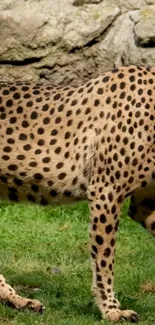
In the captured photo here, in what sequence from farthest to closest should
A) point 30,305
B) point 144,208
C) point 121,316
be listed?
1. point 144,208
2. point 30,305
3. point 121,316

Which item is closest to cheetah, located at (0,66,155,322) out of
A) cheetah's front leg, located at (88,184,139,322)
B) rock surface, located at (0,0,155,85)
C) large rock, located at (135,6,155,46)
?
cheetah's front leg, located at (88,184,139,322)

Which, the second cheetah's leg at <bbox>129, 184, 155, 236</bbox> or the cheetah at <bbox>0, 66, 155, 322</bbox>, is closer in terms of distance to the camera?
the cheetah at <bbox>0, 66, 155, 322</bbox>

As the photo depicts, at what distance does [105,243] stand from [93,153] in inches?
21.5

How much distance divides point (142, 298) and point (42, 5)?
3.93 m

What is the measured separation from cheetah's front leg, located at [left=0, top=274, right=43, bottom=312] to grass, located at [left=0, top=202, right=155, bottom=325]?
6 centimetres

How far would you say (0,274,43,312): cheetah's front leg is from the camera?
20.5 feet

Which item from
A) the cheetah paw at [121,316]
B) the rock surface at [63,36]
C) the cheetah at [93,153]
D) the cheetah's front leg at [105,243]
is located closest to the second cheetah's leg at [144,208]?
the cheetah at [93,153]

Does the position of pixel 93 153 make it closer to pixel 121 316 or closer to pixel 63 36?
pixel 121 316

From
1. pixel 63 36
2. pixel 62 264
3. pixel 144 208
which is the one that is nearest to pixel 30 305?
pixel 144 208

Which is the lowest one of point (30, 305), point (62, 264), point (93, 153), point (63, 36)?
point (62, 264)

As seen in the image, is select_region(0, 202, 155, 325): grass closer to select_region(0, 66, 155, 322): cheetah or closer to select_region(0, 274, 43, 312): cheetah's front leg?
select_region(0, 274, 43, 312): cheetah's front leg

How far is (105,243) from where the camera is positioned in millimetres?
6117

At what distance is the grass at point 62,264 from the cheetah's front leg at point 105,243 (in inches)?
4.5

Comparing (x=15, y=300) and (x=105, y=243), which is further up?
(x=105, y=243)
